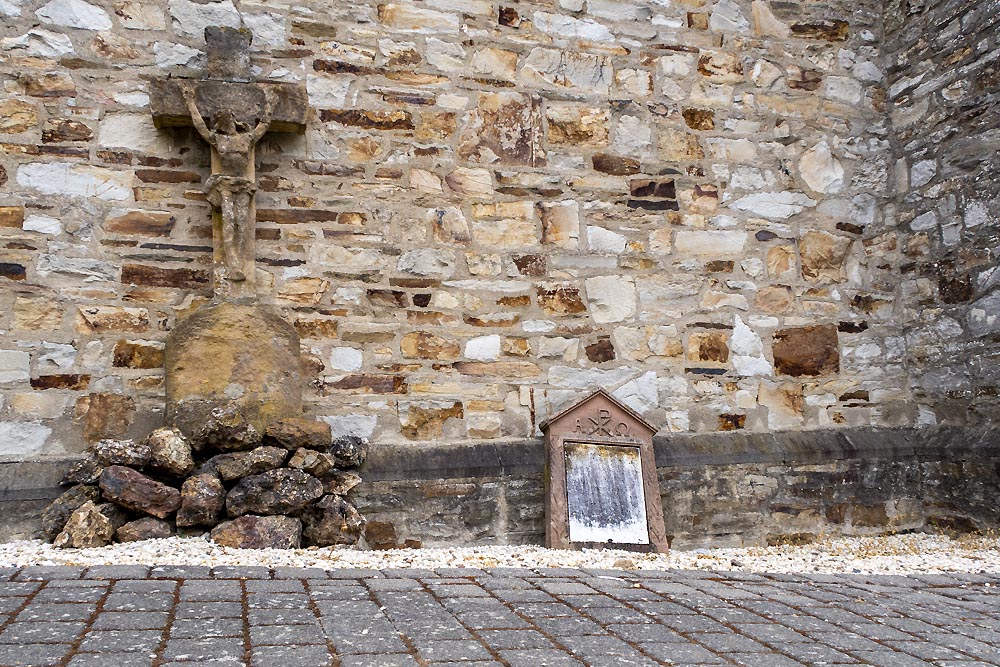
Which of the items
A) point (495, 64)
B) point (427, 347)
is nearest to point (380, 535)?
point (427, 347)

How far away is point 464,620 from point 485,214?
2.76 meters

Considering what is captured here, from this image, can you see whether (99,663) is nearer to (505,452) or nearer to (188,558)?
(188,558)

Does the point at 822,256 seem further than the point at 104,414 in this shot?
Yes

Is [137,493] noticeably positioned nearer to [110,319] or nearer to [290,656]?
[110,319]

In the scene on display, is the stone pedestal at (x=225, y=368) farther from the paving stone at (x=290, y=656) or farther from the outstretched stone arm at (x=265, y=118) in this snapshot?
the paving stone at (x=290, y=656)

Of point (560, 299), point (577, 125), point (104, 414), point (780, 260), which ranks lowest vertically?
point (104, 414)

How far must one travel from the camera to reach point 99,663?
198 centimetres

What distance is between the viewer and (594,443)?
4.43 metres

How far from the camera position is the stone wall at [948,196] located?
4.94 metres

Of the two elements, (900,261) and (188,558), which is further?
(900,261)

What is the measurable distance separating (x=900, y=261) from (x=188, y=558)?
458cm

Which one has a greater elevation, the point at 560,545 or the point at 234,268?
the point at 234,268

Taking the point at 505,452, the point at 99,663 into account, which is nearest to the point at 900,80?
Answer: the point at 505,452

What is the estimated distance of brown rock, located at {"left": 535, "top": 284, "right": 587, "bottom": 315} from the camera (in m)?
4.78
